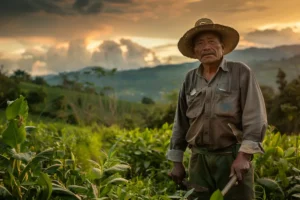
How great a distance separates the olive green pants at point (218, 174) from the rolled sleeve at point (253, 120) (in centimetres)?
19

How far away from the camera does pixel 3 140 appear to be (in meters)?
2.47

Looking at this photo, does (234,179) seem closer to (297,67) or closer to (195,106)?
(195,106)

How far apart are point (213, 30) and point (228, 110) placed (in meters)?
0.61

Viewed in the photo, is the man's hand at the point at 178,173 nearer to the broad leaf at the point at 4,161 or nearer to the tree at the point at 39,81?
the broad leaf at the point at 4,161

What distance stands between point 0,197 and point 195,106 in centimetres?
154

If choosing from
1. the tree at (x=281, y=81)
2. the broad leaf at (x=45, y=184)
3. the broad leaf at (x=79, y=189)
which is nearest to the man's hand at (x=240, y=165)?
the broad leaf at (x=79, y=189)

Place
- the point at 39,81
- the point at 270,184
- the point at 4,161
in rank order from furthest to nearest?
the point at 39,81
the point at 270,184
the point at 4,161

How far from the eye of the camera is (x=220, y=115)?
336 cm

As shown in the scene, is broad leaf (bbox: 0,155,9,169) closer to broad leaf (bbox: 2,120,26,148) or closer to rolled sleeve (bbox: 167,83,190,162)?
broad leaf (bbox: 2,120,26,148)

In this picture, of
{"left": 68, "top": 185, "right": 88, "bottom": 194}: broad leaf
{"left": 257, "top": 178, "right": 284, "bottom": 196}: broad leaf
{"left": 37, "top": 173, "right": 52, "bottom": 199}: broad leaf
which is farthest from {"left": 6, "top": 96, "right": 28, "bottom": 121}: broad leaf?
{"left": 257, "top": 178, "right": 284, "bottom": 196}: broad leaf

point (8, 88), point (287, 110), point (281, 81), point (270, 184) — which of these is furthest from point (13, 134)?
point (8, 88)

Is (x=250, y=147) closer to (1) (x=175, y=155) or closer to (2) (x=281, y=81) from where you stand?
(1) (x=175, y=155)

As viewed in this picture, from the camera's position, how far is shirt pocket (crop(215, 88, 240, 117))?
3.34m

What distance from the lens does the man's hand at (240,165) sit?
3.15 meters
